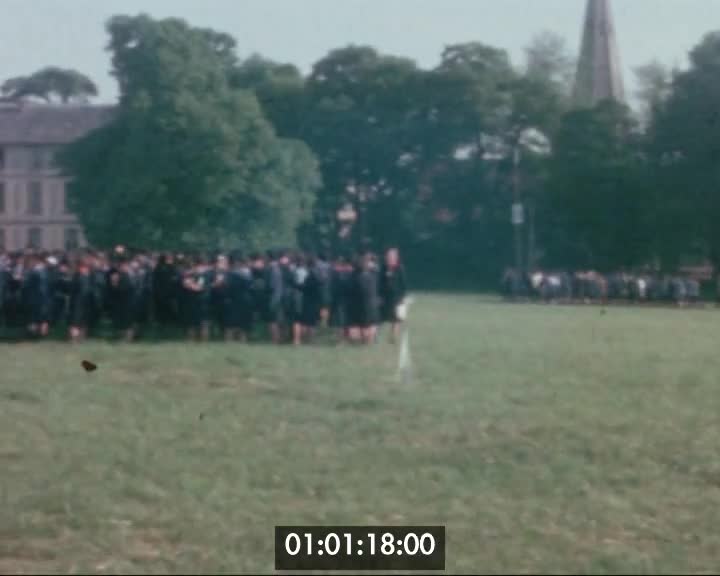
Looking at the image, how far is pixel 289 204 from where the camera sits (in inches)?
2170

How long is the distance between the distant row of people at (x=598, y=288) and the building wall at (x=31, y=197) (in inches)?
1100

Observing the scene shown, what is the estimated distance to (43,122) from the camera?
75125 millimetres

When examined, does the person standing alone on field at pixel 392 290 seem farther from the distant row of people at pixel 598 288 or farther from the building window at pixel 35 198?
the building window at pixel 35 198

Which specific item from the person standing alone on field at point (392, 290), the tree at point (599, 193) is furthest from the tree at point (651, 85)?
the person standing alone on field at point (392, 290)

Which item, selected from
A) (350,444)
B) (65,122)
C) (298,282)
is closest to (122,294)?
(298,282)

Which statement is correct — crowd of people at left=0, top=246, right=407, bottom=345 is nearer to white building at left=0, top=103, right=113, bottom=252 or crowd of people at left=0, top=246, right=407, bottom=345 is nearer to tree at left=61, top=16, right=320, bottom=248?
tree at left=61, top=16, right=320, bottom=248

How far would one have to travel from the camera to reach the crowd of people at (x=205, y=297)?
2452 centimetres

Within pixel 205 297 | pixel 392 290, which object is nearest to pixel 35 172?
pixel 205 297

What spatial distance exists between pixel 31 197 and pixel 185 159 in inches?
1054

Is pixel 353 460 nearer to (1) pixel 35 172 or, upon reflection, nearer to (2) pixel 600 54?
(1) pixel 35 172

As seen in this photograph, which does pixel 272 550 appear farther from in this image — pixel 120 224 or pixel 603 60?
pixel 603 60

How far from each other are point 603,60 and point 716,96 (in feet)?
106

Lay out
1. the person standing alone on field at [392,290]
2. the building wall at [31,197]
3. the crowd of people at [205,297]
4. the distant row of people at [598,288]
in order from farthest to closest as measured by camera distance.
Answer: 1. the building wall at [31,197]
2. the distant row of people at [598,288]
3. the person standing alone on field at [392,290]
4. the crowd of people at [205,297]

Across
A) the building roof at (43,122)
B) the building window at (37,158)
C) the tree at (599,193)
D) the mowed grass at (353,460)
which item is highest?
the building roof at (43,122)
